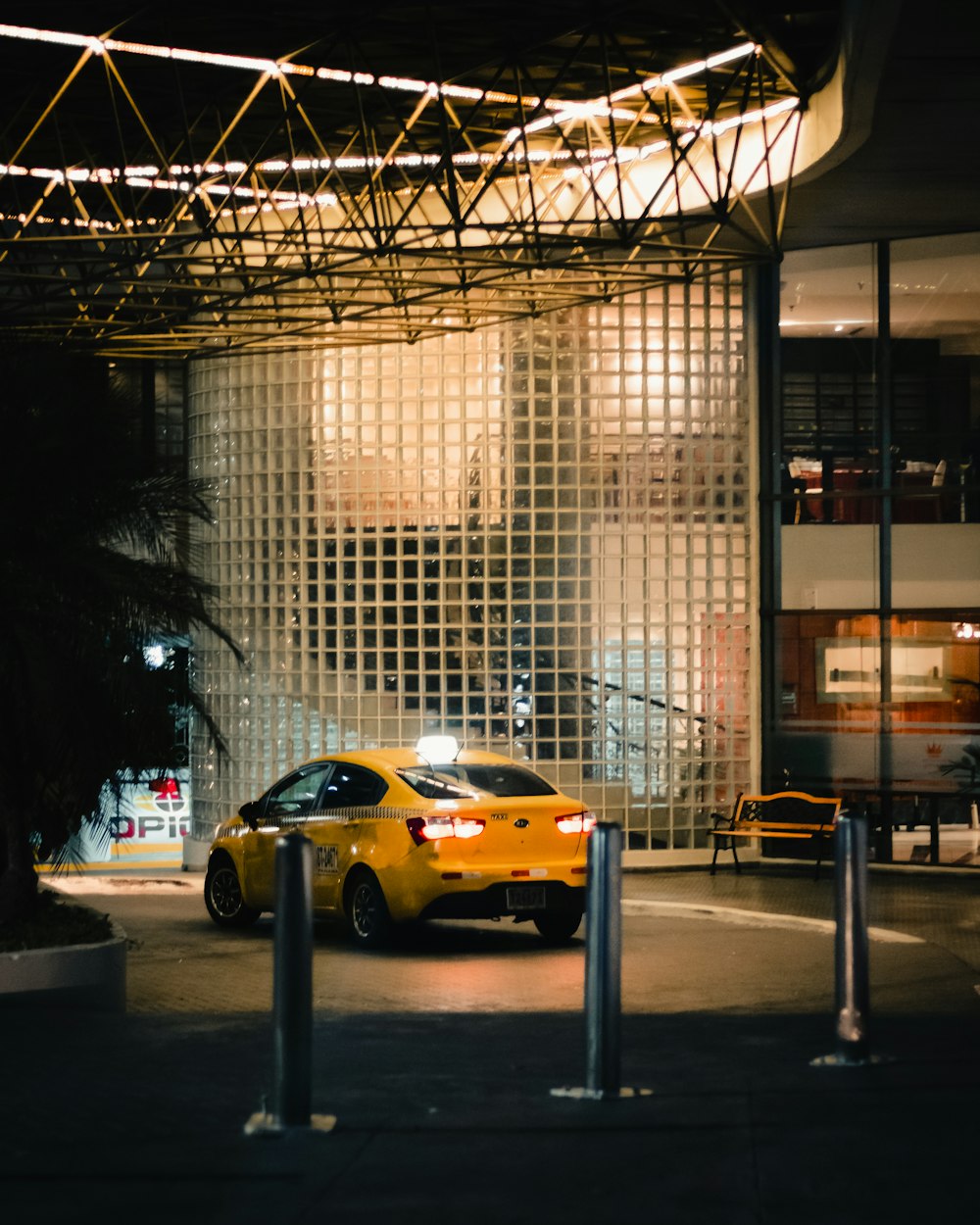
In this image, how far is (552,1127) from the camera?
21.5ft

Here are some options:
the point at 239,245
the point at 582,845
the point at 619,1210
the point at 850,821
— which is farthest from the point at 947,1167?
the point at 239,245

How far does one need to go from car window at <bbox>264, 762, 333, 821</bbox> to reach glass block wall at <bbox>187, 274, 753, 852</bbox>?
15.8 ft

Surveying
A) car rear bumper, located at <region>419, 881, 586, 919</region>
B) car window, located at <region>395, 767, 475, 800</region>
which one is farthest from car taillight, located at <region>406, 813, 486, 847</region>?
car rear bumper, located at <region>419, 881, 586, 919</region>

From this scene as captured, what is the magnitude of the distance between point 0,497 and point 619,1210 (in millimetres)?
6694

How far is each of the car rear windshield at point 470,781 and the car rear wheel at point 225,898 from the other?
2.23m

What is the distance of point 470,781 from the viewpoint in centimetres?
1438

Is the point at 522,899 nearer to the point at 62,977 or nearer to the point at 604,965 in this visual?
the point at 62,977

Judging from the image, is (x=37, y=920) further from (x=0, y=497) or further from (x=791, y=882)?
(x=791, y=882)

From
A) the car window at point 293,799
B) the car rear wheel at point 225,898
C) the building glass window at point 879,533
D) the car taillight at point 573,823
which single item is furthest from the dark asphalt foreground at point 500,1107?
the building glass window at point 879,533

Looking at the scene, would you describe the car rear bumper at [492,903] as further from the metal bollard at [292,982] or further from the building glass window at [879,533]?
the metal bollard at [292,982]

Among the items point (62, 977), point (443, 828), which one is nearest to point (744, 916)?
point (443, 828)

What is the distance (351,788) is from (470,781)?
94cm

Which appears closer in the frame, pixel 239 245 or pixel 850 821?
pixel 850 821

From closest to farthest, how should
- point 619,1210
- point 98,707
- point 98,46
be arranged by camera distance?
point 619,1210 → point 98,707 → point 98,46
